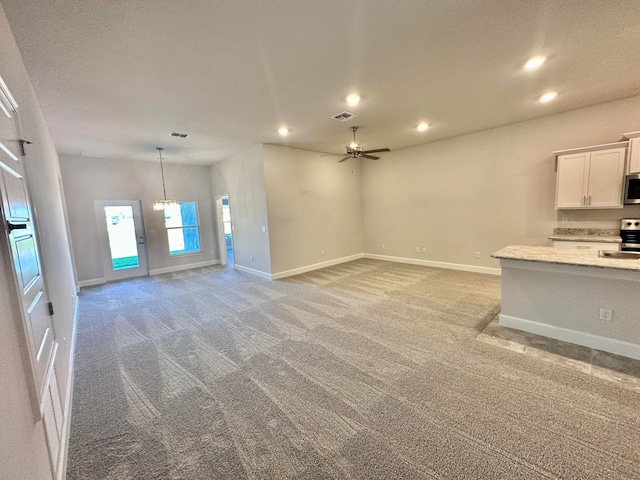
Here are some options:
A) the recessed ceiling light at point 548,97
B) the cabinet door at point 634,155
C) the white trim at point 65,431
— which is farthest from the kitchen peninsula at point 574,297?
the white trim at point 65,431

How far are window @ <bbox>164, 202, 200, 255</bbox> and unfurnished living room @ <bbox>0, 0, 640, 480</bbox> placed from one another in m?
1.77

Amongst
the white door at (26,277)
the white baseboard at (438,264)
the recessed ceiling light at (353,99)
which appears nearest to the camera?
the white door at (26,277)

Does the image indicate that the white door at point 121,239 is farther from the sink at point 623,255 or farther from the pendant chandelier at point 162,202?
the sink at point 623,255

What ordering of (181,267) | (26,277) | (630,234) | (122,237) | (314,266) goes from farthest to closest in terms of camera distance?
(181,267) → (314,266) → (122,237) → (630,234) → (26,277)

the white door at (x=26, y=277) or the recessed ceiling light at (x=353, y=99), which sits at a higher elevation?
the recessed ceiling light at (x=353, y=99)

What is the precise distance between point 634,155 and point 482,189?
2.18m

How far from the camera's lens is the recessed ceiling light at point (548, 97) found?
3796mm

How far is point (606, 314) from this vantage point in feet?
9.00

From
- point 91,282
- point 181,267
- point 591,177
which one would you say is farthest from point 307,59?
point 91,282

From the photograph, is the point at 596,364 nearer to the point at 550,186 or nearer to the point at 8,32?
the point at 550,186

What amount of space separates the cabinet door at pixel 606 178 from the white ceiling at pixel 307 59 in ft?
2.86

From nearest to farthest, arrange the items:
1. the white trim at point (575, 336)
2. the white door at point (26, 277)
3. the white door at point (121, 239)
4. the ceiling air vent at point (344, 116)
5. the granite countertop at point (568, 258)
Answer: the white door at point (26, 277), the granite countertop at point (568, 258), the white trim at point (575, 336), the ceiling air vent at point (344, 116), the white door at point (121, 239)

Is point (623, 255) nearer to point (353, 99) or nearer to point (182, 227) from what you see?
point (353, 99)

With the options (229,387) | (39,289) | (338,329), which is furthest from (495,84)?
(39,289)
